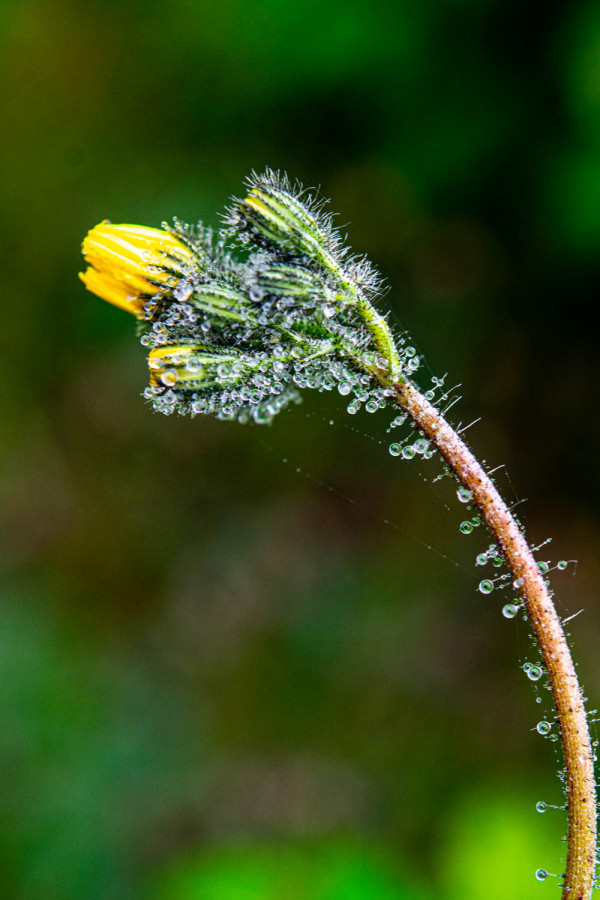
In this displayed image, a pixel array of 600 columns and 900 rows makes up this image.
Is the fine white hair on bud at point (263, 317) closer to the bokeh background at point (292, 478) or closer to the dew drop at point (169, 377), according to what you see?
the dew drop at point (169, 377)

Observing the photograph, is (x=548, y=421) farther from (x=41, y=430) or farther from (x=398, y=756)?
(x=41, y=430)

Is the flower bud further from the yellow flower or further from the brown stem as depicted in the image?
the brown stem

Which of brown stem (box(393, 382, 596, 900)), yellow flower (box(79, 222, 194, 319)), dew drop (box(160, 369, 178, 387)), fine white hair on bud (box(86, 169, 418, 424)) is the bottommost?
brown stem (box(393, 382, 596, 900))

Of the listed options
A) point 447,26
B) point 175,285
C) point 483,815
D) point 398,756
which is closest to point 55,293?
point 447,26

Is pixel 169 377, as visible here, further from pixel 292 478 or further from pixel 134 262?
pixel 292 478

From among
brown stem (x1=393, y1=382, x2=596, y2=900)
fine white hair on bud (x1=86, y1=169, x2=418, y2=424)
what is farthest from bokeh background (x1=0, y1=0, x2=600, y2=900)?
fine white hair on bud (x1=86, y1=169, x2=418, y2=424)

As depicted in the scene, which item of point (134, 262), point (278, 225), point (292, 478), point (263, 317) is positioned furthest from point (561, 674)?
point (292, 478)
